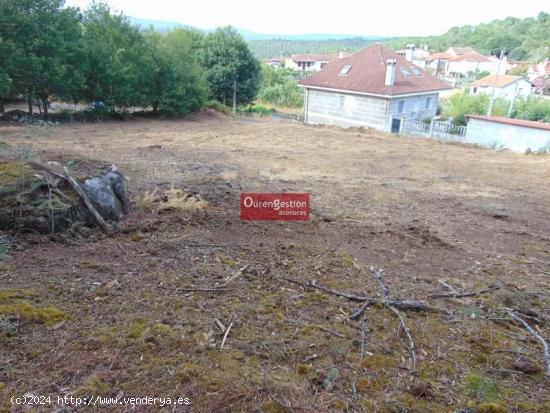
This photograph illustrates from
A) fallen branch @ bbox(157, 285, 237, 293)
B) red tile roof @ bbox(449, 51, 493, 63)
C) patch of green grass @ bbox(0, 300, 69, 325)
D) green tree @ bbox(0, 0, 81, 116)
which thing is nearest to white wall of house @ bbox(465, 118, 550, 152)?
fallen branch @ bbox(157, 285, 237, 293)

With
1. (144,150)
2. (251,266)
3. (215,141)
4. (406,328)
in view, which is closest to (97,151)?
(144,150)

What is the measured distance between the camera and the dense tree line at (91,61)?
9.68 metres

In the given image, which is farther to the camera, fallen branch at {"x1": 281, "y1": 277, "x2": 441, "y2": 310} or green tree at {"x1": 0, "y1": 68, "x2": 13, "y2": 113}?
green tree at {"x1": 0, "y1": 68, "x2": 13, "y2": 113}

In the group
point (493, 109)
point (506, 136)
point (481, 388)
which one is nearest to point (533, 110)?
point (493, 109)

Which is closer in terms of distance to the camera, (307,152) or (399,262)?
(399,262)

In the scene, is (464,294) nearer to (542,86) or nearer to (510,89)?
(510,89)

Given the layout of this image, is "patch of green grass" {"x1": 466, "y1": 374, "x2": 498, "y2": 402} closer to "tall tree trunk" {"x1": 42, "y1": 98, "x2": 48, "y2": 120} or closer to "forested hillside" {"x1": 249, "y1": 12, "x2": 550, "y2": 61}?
"tall tree trunk" {"x1": 42, "y1": 98, "x2": 48, "y2": 120}

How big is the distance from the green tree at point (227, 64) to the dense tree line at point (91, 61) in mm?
4775

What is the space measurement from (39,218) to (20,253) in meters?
0.35

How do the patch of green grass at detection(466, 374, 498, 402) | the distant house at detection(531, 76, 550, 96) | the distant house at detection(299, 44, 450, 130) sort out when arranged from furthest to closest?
the distant house at detection(531, 76, 550, 96) < the distant house at detection(299, 44, 450, 130) < the patch of green grass at detection(466, 374, 498, 402)

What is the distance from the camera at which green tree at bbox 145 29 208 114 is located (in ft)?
43.2

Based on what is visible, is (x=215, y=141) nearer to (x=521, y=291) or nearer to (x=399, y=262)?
(x=399, y=262)

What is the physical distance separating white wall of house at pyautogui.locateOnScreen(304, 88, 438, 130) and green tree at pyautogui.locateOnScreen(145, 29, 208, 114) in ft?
26.8

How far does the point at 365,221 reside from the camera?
4395 millimetres
